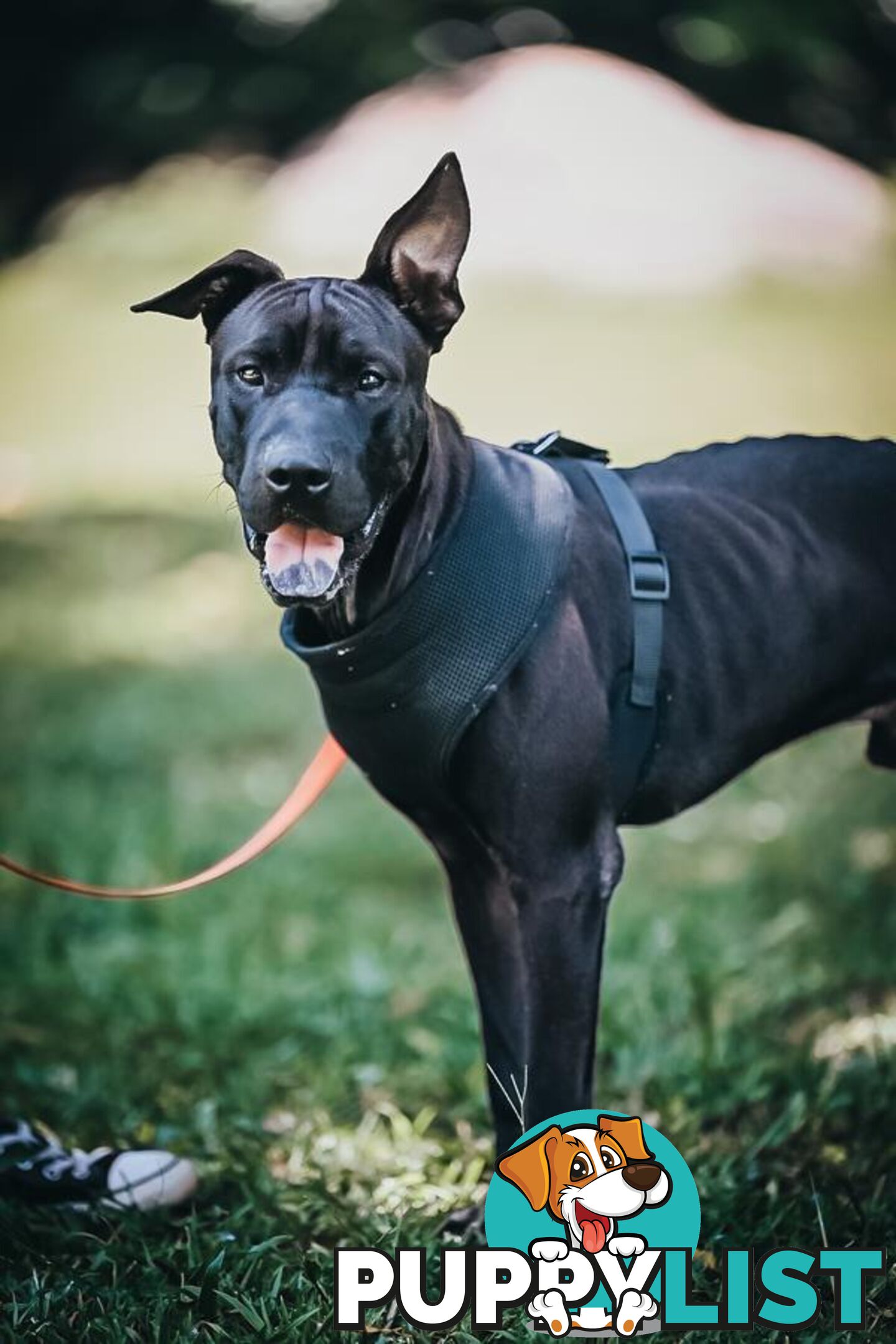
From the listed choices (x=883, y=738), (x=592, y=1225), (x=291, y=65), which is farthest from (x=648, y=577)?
(x=291, y=65)

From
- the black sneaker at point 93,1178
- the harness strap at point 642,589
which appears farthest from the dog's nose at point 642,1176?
the black sneaker at point 93,1178

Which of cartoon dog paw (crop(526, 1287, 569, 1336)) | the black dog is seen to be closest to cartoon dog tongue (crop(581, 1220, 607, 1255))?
cartoon dog paw (crop(526, 1287, 569, 1336))

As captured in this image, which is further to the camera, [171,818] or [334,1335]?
[171,818]

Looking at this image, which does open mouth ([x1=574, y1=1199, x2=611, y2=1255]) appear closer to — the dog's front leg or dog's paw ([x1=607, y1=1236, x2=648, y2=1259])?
dog's paw ([x1=607, y1=1236, x2=648, y2=1259])

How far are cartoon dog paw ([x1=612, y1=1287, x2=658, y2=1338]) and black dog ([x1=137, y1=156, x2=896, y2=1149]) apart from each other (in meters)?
0.41

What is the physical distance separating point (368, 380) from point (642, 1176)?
4.59 feet

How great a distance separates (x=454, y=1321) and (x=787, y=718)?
4.32ft

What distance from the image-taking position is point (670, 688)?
288 centimetres

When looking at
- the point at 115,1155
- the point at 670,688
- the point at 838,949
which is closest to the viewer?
the point at 670,688

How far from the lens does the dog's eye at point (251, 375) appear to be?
2555 mm

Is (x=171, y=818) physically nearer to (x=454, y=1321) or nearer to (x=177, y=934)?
(x=177, y=934)

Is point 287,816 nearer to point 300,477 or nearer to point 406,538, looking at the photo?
point 406,538

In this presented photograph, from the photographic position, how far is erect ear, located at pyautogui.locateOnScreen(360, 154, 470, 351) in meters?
2.58

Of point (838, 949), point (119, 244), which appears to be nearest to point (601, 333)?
point (119, 244)
